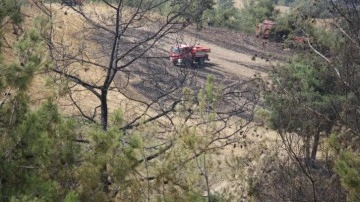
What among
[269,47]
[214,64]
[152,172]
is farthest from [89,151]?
[269,47]

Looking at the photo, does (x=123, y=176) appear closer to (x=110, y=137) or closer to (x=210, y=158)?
(x=110, y=137)

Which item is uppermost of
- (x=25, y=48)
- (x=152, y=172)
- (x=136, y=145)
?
(x=25, y=48)

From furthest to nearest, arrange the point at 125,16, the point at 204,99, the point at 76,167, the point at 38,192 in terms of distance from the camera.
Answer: the point at 125,16
the point at 204,99
the point at 76,167
the point at 38,192

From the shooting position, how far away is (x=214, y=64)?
1229 inches

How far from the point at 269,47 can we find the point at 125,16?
96.0 ft

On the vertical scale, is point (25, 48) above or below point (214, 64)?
above

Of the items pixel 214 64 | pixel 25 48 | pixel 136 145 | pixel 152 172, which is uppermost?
pixel 25 48

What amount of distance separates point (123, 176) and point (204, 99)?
192cm

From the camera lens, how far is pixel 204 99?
696 centimetres

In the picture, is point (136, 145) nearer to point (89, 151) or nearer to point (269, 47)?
point (89, 151)

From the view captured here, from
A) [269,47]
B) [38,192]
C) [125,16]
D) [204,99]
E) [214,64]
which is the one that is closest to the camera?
[38,192]

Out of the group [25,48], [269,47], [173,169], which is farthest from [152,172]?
[269,47]

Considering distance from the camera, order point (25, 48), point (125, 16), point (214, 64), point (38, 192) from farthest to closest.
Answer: point (214, 64), point (125, 16), point (25, 48), point (38, 192)

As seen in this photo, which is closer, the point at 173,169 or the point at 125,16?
the point at 173,169
